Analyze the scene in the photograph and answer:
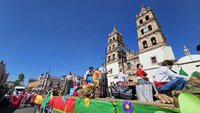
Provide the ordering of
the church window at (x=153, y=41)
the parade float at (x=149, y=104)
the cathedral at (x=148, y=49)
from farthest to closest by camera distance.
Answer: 1. the church window at (x=153, y=41)
2. the cathedral at (x=148, y=49)
3. the parade float at (x=149, y=104)

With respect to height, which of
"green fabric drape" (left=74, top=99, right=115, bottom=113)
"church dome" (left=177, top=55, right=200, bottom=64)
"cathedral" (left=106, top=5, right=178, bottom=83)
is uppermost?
"cathedral" (left=106, top=5, right=178, bottom=83)

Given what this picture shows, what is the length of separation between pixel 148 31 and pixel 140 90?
20.8 meters

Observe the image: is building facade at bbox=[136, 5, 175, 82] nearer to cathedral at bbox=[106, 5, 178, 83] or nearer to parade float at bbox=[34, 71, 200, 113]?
cathedral at bbox=[106, 5, 178, 83]

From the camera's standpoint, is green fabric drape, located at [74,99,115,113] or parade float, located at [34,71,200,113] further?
green fabric drape, located at [74,99,115,113]

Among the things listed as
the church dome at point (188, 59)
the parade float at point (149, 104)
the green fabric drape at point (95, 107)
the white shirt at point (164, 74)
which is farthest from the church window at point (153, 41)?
the green fabric drape at point (95, 107)

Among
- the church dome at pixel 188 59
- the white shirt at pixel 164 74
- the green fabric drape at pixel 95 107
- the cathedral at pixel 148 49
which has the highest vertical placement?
the cathedral at pixel 148 49

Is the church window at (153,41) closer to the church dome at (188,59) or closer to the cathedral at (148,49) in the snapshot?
the cathedral at (148,49)

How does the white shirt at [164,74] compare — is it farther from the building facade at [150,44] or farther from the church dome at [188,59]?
the church dome at [188,59]

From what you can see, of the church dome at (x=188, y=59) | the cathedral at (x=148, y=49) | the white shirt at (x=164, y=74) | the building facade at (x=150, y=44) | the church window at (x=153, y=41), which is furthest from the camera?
the church window at (x=153, y=41)

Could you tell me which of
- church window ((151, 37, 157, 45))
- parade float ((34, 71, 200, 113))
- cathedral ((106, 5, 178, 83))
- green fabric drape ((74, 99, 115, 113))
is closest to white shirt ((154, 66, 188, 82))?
parade float ((34, 71, 200, 113))

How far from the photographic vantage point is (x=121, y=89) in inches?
162

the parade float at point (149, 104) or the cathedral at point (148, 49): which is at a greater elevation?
the cathedral at point (148, 49)

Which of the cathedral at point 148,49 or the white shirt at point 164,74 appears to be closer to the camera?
the white shirt at point 164,74

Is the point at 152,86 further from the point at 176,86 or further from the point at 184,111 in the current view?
the point at 184,111
